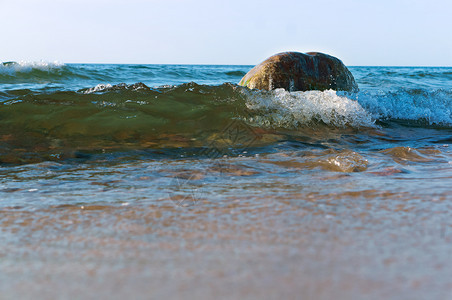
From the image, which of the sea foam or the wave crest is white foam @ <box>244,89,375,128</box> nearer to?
the sea foam

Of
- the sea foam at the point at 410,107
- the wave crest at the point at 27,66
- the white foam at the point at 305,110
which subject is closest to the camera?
the white foam at the point at 305,110

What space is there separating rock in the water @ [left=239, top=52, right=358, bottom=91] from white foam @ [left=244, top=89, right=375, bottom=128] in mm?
807

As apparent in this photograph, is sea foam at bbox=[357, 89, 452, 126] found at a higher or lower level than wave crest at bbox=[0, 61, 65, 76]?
lower

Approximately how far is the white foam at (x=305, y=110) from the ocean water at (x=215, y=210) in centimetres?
27

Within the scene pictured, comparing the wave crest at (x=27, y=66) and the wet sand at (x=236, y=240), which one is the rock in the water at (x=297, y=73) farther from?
the wave crest at (x=27, y=66)

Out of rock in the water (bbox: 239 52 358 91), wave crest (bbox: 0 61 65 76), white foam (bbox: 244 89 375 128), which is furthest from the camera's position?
wave crest (bbox: 0 61 65 76)

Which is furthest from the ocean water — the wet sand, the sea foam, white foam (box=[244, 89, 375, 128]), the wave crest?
the wave crest

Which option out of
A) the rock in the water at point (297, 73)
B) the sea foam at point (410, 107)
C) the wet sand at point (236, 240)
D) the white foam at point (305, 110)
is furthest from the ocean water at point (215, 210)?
the rock in the water at point (297, 73)

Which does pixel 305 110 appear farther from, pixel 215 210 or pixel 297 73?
pixel 215 210

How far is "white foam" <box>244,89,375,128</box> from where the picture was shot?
204 inches

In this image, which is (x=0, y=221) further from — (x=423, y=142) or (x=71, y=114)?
(x=423, y=142)

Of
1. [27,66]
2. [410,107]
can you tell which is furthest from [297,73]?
[27,66]

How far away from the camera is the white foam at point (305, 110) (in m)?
5.18

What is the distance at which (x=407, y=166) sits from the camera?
Result: 279cm
